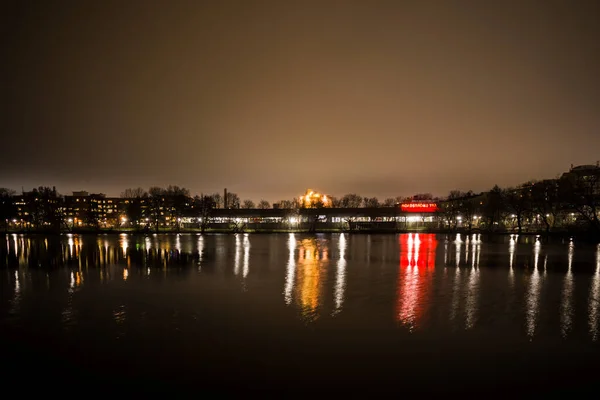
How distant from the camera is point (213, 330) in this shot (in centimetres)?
1112

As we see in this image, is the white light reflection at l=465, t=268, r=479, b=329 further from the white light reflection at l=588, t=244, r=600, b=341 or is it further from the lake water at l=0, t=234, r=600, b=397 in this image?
the white light reflection at l=588, t=244, r=600, b=341

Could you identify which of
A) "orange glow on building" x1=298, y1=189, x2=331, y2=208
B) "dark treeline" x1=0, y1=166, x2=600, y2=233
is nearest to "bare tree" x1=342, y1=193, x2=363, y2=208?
"orange glow on building" x1=298, y1=189, x2=331, y2=208

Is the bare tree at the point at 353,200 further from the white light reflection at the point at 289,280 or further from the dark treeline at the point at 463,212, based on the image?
the white light reflection at the point at 289,280

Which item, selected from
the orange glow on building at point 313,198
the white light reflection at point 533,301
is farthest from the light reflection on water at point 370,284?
the orange glow on building at point 313,198

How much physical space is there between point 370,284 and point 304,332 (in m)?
7.45

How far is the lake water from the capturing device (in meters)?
8.07

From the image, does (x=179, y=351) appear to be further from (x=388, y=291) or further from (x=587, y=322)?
(x=587, y=322)

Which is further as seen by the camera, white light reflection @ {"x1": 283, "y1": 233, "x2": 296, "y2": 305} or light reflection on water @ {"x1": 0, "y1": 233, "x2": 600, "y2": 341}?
white light reflection @ {"x1": 283, "y1": 233, "x2": 296, "y2": 305}

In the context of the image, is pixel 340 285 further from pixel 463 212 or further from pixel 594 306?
pixel 463 212

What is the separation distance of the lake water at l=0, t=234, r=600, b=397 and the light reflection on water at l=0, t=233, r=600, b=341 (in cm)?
9

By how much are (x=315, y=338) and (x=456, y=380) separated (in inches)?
142

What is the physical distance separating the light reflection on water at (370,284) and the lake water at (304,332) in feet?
0.30

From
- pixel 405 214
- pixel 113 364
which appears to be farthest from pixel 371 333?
pixel 405 214

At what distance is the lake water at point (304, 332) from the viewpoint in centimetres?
807
